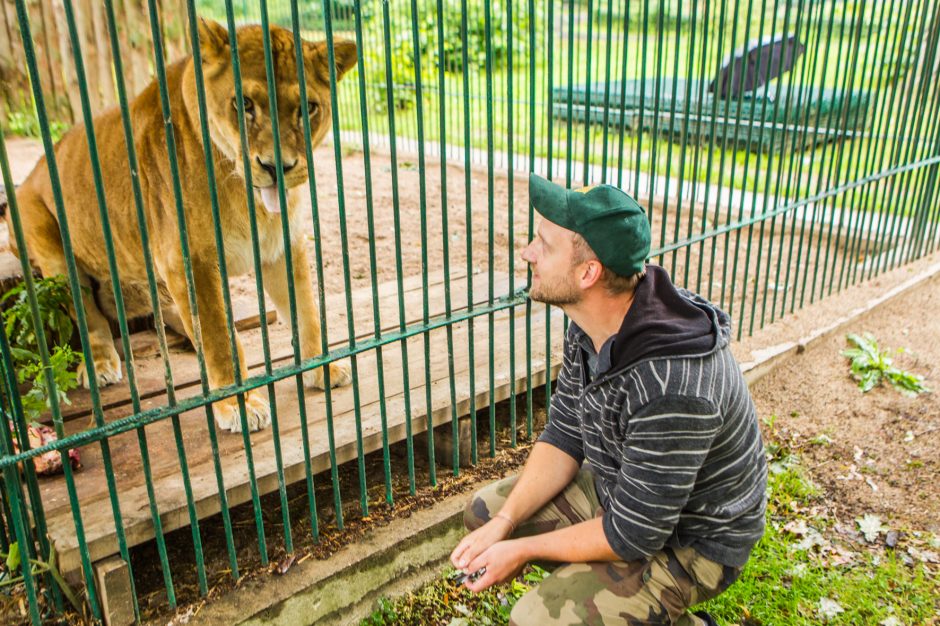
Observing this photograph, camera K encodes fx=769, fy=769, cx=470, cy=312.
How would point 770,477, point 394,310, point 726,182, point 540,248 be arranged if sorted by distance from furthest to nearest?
point 726,182
point 394,310
point 770,477
point 540,248

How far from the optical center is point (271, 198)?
9.48 ft

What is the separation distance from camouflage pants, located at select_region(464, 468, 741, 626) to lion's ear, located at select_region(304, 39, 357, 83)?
205 cm

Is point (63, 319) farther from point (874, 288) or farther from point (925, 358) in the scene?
point (874, 288)

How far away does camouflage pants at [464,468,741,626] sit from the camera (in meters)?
2.38

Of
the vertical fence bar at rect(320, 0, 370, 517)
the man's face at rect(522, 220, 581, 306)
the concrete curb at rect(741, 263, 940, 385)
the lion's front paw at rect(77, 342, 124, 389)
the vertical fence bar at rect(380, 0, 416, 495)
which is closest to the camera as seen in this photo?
the man's face at rect(522, 220, 581, 306)

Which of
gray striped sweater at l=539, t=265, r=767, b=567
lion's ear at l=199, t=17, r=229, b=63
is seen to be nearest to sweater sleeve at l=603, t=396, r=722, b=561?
gray striped sweater at l=539, t=265, r=767, b=567

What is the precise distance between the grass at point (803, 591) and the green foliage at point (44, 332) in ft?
4.86

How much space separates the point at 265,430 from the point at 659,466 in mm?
1713

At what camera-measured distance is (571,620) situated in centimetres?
237

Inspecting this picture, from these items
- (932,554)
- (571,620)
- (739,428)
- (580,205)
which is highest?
(580,205)

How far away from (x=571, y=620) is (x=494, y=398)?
4.56ft

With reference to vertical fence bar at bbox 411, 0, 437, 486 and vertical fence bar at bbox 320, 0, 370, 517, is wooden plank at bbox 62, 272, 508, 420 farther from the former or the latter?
vertical fence bar at bbox 320, 0, 370, 517

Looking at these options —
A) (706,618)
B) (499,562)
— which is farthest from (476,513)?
(706,618)

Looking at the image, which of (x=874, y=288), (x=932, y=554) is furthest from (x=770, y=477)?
(x=874, y=288)
